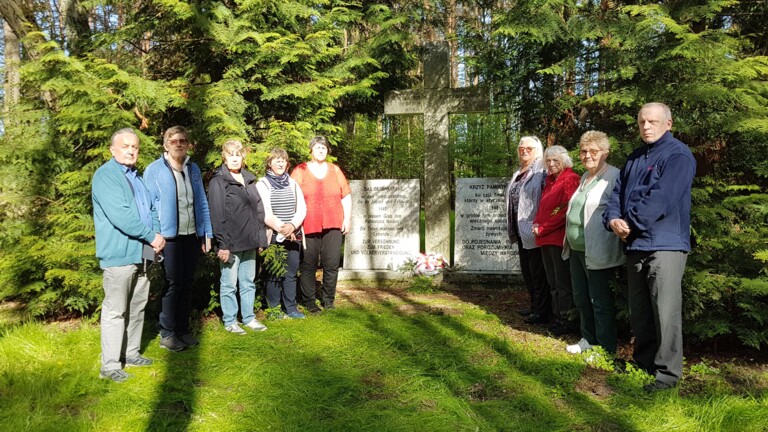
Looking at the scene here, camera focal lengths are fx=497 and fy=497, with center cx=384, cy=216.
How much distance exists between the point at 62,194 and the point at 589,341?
5545mm

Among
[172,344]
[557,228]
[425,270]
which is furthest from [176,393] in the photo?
[425,270]

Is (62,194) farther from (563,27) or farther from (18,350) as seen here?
(563,27)

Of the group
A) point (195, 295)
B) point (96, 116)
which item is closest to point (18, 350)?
point (195, 295)

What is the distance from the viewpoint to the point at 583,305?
427 centimetres

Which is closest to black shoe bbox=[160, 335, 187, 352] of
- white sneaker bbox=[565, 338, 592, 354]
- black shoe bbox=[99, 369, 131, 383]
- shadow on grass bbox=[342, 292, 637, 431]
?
black shoe bbox=[99, 369, 131, 383]

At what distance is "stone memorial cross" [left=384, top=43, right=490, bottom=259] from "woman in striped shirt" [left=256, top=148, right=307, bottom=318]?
297 cm

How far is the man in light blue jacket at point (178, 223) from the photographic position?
13.6 ft

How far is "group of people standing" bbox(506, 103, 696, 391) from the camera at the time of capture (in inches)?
130

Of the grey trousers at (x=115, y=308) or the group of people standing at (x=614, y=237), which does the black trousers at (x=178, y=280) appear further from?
the group of people standing at (x=614, y=237)

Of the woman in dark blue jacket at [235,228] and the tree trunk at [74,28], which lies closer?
the woman in dark blue jacket at [235,228]

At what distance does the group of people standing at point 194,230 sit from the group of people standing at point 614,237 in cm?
226

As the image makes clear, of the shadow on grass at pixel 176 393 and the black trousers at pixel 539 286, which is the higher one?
the black trousers at pixel 539 286

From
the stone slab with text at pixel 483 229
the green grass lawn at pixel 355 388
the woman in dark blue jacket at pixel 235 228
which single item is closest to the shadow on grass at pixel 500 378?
the green grass lawn at pixel 355 388

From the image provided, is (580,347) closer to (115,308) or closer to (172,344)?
(172,344)
